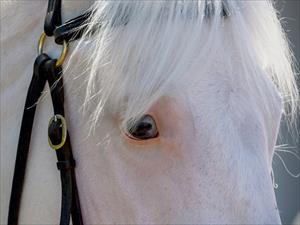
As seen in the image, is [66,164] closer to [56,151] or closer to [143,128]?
[56,151]

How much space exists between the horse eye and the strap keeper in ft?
0.44

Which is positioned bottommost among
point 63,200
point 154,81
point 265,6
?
point 63,200

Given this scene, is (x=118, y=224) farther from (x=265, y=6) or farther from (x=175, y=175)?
(x=265, y=6)

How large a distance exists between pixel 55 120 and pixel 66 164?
0.27 feet

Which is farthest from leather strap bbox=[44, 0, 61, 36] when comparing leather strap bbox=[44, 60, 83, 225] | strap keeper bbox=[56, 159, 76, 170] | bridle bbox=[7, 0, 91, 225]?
strap keeper bbox=[56, 159, 76, 170]

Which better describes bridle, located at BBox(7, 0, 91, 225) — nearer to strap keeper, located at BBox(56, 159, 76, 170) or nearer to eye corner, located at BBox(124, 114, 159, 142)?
strap keeper, located at BBox(56, 159, 76, 170)

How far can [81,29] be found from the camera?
1005 millimetres

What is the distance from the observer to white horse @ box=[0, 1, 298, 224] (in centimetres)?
89

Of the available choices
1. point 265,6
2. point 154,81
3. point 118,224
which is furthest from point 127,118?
point 265,6

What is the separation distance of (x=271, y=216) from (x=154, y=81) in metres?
0.28

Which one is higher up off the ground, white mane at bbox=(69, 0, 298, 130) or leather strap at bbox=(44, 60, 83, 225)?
white mane at bbox=(69, 0, 298, 130)

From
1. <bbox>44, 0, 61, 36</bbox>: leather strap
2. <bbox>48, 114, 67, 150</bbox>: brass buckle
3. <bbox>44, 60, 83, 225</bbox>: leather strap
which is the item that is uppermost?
<bbox>44, 0, 61, 36</bbox>: leather strap

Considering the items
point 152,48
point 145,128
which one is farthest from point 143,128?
point 152,48

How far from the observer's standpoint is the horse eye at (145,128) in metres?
0.92
